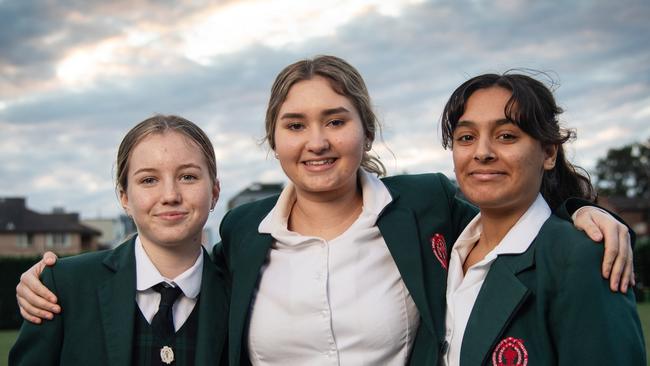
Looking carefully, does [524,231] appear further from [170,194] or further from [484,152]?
[170,194]

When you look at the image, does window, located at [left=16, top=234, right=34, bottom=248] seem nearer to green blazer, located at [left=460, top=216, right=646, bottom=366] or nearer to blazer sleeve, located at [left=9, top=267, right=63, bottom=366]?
blazer sleeve, located at [left=9, top=267, right=63, bottom=366]

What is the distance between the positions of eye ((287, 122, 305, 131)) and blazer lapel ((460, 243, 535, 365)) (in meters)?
1.11

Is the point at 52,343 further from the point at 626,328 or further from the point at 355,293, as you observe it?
the point at 626,328

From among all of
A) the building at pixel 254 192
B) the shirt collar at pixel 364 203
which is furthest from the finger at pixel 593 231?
the building at pixel 254 192

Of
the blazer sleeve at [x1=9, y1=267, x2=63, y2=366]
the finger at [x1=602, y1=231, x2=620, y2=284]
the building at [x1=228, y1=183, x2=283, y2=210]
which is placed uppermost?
the building at [x1=228, y1=183, x2=283, y2=210]

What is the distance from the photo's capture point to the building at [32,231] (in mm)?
56125

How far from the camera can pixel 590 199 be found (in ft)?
10.0

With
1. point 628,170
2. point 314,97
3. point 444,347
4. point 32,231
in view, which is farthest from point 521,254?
point 628,170

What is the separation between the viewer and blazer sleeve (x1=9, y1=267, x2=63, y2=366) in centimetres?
290

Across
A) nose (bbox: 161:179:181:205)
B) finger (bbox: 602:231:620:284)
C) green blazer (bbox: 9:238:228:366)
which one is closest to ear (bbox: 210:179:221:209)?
Result: nose (bbox: 161:179:181:205)

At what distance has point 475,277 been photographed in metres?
2.86

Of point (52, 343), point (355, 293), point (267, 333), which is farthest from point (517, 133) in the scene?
point (52, 343)

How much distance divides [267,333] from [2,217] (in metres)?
59.3

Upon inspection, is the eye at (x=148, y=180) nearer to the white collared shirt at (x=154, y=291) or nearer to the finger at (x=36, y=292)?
the white collared shirt at (x=154, y=291)
